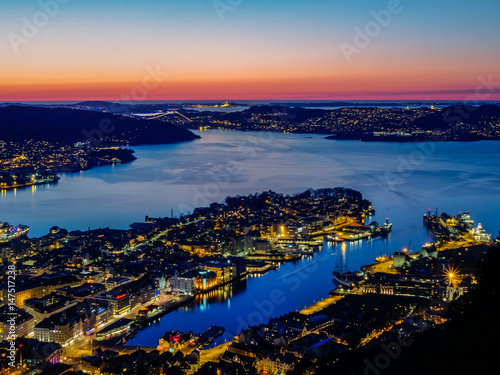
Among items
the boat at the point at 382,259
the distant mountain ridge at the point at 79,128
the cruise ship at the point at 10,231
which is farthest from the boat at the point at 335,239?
the distant mountain ridge at the point at 79,128

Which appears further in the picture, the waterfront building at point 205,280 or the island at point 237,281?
the waterfront building at point 205,280

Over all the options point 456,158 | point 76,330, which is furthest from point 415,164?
point 76,330

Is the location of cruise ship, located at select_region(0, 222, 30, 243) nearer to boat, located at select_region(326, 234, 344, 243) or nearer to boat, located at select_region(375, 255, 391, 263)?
boat, located at select_region(326, 234, 344, 243)

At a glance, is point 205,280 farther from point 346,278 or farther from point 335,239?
point 335,239

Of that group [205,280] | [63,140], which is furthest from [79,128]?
[205,280]

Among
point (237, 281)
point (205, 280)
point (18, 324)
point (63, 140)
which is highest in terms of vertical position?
point (63, 140)

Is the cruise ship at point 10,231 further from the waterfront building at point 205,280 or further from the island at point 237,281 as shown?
the waterfront building at point 205,280
